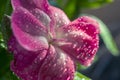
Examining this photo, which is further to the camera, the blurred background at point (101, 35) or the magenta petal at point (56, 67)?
the blurred background at point (101, 35)

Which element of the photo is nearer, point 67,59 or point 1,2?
point 67,59

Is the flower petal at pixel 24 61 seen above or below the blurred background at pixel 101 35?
above

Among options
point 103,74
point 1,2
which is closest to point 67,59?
point 1,2

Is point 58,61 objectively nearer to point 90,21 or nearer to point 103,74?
point 90,21

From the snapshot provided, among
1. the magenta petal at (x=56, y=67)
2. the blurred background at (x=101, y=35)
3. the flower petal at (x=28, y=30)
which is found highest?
the flower petal at (x=28, y=30)

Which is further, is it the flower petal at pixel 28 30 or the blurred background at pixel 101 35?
the blurred background at pixel 101 35

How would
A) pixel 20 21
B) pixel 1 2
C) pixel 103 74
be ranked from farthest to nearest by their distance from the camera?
pixel 103 74
pixel 1 2
pixel 20 21
